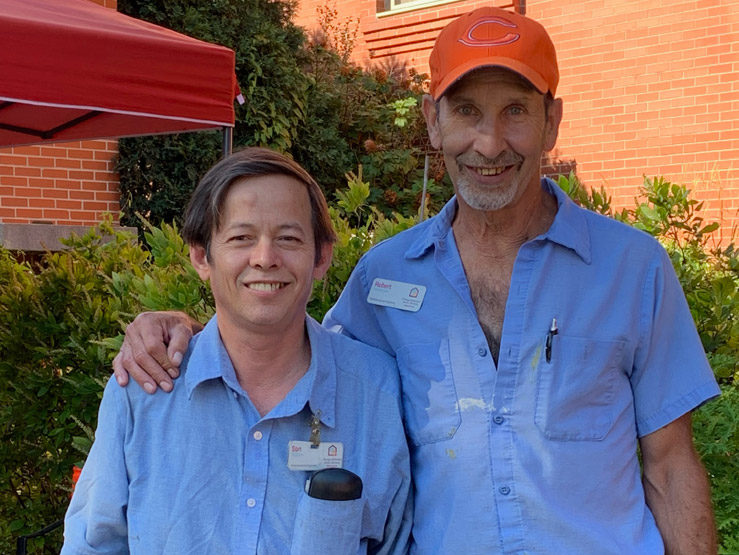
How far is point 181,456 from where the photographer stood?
210 centimetres

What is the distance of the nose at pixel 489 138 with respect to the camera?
2.30 m

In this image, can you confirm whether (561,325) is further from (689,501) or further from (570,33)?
A: (570,33)

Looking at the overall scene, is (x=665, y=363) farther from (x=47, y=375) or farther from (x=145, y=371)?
(x=47, y=375)

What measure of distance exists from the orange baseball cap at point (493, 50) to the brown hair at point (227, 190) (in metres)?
0.43

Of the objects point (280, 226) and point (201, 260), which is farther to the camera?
point (201, 260)

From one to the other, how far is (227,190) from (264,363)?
41 centimetres

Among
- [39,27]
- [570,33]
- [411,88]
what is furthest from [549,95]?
[411,88]

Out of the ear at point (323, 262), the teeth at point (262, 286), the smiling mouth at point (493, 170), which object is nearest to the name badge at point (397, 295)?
the ear at point (323, 262)

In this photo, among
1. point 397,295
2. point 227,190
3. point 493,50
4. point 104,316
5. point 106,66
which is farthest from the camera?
point 104,316

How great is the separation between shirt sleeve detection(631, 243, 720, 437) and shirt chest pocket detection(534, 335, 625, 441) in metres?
0.06

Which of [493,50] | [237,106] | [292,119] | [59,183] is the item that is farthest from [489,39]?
[292,119]

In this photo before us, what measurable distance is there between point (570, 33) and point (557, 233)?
25.9ft

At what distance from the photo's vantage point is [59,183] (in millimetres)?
7969

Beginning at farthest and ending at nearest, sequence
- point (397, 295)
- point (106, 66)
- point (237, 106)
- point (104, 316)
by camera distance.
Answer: point (237, 106), point (104, 316), point (106, 66), point (397, 295)
